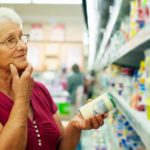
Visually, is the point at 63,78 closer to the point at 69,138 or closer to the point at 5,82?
the point at 69,138

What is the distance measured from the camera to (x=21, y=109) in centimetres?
136

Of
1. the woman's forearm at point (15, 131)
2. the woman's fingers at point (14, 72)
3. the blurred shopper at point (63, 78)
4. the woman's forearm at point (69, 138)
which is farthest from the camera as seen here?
the blurred shopper at point (63, 78)

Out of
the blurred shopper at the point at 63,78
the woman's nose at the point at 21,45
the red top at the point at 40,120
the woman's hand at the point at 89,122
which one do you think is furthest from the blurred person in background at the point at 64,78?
the woman's nose at the point at 21,45

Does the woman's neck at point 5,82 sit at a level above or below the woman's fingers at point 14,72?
below

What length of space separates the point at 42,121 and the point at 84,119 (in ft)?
0.71

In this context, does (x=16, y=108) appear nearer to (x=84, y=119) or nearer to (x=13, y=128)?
(x=13, y=128)

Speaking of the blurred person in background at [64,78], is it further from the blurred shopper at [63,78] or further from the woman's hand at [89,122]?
the woman's hand at [89,122]

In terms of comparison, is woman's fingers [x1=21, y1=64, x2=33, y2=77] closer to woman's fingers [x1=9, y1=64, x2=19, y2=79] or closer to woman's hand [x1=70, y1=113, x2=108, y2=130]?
woman's fingers [x1=9, y1=64, x2=19, y2=79]

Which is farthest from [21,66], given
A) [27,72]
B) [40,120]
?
[40,120]

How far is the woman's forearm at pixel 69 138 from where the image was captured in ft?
5.79

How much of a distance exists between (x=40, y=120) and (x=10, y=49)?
0.38m

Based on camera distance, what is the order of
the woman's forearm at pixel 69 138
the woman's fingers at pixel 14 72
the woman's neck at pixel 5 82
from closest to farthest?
the woman's fingers at pixel 14 72, the woman's neck at pixel 5 82, the woman's forearm at pixel 69 138

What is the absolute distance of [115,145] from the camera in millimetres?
2596

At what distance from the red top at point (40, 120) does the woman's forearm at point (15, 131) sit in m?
0.15
